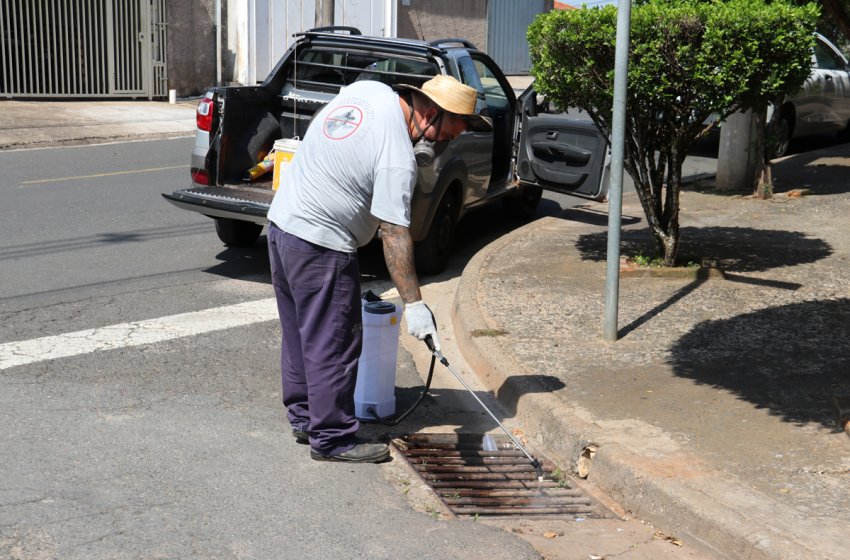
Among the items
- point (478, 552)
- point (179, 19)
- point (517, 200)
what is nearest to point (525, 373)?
point (478, 552)

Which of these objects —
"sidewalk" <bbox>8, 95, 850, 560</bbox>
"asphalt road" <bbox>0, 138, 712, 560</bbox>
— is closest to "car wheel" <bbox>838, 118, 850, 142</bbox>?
"sidewalk" <bbox>8, 95, 850, 560</bbox>

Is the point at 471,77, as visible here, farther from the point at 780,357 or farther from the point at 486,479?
the point at 486,479

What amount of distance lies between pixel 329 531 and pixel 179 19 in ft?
60.5

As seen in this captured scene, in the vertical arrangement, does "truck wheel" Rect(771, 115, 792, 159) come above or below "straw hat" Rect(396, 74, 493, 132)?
below

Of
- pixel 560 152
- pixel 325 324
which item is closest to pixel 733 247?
pixel 560 152

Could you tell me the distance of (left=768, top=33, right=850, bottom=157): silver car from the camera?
15031 millimetres

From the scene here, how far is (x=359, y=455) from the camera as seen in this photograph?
492 centimetres

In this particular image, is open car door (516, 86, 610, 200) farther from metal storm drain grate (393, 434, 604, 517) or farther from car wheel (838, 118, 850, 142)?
car wheel (838, 118, 850, 142)

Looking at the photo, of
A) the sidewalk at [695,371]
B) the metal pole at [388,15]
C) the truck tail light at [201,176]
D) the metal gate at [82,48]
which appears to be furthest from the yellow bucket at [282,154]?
the metal pole at [388,15]

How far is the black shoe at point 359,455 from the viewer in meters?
4.91

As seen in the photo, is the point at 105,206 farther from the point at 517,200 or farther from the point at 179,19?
the point at 179,19

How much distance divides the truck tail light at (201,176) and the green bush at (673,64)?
276 cm

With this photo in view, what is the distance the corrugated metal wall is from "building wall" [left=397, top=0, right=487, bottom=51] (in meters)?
0.34

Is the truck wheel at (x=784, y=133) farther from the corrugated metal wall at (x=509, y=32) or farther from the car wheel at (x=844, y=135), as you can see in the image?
the corrugated metal wall at (x=509, y=32)
